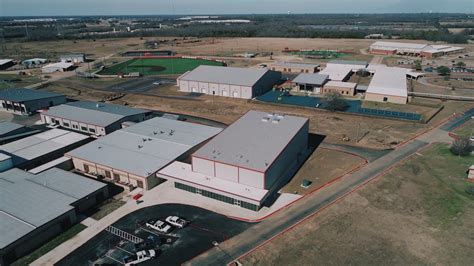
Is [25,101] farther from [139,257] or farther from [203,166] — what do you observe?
[139,257]

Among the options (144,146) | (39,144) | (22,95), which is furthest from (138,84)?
(144,146)

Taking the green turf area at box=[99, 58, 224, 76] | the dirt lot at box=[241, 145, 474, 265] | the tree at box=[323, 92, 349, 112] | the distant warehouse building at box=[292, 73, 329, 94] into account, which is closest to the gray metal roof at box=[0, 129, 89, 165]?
the dirt lot at box=[241, 145, 474, 265]

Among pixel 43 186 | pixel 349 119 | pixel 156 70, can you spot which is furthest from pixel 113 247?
pixel 156 70

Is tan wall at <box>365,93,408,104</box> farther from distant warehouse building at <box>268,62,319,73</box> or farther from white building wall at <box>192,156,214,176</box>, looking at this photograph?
white building wall at <box>192,156,214,176</box>

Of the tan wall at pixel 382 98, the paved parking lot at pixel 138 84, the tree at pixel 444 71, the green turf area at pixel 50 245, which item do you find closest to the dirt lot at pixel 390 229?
the green turf area at pixel 50 245

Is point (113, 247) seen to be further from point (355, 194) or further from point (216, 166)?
point (355, 194)

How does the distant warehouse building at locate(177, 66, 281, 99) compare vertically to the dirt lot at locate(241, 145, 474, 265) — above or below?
above
